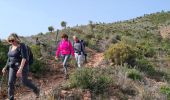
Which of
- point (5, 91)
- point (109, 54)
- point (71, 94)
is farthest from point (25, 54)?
point (109, 54)

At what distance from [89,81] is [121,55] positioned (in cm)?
744

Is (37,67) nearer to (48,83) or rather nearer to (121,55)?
(48,83)

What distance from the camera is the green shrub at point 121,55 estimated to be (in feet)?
62.3

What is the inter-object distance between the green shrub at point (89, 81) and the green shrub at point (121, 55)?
6599mm

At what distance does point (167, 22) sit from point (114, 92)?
5231cm

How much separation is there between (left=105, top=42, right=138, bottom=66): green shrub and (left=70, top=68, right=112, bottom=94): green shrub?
6.60 metres

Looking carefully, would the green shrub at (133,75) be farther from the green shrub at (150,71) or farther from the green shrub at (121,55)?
the green shrub at (121,55)

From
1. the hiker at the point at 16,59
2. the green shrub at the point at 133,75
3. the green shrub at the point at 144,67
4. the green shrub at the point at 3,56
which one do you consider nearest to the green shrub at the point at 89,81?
the hiker at the point at 16,59

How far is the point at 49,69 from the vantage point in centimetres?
1634

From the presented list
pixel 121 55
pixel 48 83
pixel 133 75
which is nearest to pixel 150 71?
pixel 121 55

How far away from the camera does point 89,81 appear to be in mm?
11875

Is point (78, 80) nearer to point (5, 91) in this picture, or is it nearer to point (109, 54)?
point (5, 91)


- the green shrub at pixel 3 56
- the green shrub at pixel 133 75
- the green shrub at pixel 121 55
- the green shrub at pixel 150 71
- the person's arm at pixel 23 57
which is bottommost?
the green shrub at pixel 150 71

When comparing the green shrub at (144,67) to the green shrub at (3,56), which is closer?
the green shrub at (3,56)
